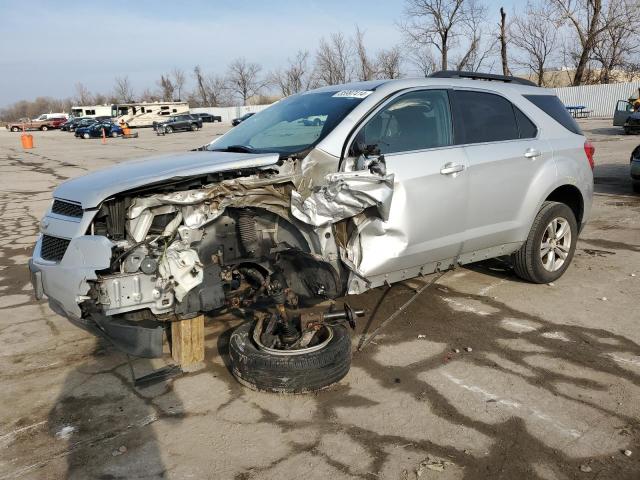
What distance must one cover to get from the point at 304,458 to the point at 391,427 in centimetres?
55

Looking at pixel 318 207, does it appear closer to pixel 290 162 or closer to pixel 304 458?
pixel 290 162

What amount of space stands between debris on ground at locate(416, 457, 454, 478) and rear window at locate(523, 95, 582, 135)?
11.8 feet

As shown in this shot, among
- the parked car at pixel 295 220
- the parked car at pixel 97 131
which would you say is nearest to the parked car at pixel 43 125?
the parked car at pixel 97 131

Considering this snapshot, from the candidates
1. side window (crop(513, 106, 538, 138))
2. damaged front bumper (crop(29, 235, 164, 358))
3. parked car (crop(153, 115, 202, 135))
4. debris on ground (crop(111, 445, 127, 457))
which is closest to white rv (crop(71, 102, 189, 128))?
parked car (crop(153, 115, 202, 135))

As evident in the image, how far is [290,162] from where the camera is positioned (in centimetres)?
372

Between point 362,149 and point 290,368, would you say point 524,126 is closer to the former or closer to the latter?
point 362,149

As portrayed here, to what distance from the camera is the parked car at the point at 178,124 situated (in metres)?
41.7

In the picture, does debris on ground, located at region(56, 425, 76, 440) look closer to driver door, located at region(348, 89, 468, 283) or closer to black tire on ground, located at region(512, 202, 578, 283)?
driver door, located at region(348, 89, 468, 283)

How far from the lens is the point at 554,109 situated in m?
5.27

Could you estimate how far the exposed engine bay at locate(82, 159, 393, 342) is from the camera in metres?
3.40

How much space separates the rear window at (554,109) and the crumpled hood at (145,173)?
2866 mm

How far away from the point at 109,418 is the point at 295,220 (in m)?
1.68

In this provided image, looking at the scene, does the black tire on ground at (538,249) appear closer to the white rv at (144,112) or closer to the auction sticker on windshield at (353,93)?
the auction sticker on windshield at (353,93)

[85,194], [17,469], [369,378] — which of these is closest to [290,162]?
[85,194]
